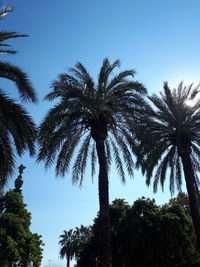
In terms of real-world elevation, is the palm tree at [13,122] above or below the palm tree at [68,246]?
below

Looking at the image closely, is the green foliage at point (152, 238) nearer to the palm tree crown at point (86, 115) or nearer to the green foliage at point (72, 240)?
the palm tree crown at point (86, 115)

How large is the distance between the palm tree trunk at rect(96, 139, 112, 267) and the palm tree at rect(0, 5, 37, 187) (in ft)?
13.2

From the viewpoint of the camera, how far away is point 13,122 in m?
12.6

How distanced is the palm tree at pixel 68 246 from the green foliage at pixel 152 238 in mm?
45738

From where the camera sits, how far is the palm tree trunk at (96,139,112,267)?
13.8m

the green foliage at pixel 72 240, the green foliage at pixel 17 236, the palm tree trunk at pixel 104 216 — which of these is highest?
the green foliage at pixel 72 240

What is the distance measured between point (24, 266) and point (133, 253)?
12.4 m

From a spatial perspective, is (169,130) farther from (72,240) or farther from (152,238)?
(72,240)

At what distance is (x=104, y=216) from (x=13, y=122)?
6346 mm

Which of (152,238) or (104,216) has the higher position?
(152,238)

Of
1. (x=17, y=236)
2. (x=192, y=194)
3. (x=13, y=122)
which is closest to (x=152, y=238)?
(x=192, y=194)

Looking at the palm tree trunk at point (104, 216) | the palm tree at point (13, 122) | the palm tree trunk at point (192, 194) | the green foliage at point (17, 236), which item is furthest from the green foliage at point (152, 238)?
the palm tree at point (13, 122)

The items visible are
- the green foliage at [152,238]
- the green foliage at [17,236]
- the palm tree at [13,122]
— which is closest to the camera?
the palm tree at [13,122]

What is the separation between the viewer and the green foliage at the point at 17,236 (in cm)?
2994
